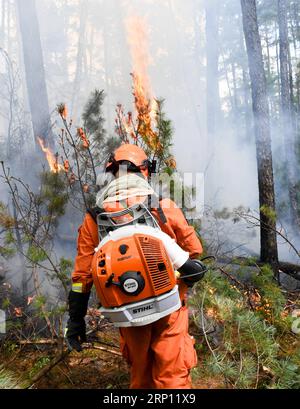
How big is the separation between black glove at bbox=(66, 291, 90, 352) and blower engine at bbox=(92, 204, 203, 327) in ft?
1.12

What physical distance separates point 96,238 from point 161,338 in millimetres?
757

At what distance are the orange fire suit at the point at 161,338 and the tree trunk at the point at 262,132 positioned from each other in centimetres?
435

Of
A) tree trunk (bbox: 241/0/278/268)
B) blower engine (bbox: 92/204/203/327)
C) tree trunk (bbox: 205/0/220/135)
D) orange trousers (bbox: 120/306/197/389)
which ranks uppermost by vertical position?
tree trunk (bbox: 205/0/220/135)

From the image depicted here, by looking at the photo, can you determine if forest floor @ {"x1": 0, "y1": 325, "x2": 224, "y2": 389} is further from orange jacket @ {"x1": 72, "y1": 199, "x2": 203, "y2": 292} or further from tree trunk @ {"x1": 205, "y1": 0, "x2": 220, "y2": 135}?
tree trunk @ {"x1": 205, "y1": 0, "x2": 220, "y2": 135}

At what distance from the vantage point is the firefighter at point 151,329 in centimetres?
198

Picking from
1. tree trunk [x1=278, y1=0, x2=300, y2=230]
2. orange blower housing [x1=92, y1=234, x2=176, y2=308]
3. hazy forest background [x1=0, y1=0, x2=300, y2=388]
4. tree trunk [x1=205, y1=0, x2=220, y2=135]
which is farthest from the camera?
tree trunk [x1=205, y1=0, x2=220, y2=135]

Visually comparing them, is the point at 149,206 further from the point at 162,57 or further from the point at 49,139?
the point at 162,57

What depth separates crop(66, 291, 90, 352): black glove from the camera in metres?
2.22

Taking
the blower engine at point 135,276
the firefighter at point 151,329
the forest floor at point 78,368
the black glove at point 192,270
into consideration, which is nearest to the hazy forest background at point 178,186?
the forest floor at point 78,368

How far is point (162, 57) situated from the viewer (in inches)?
647

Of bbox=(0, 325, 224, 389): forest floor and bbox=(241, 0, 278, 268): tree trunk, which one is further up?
bbox=(241, 0, 278, 268): tree trunk

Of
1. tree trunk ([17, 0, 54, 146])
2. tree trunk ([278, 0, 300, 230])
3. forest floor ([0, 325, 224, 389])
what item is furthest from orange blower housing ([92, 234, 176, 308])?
tree trunk ([278, 0, 300, 230])
